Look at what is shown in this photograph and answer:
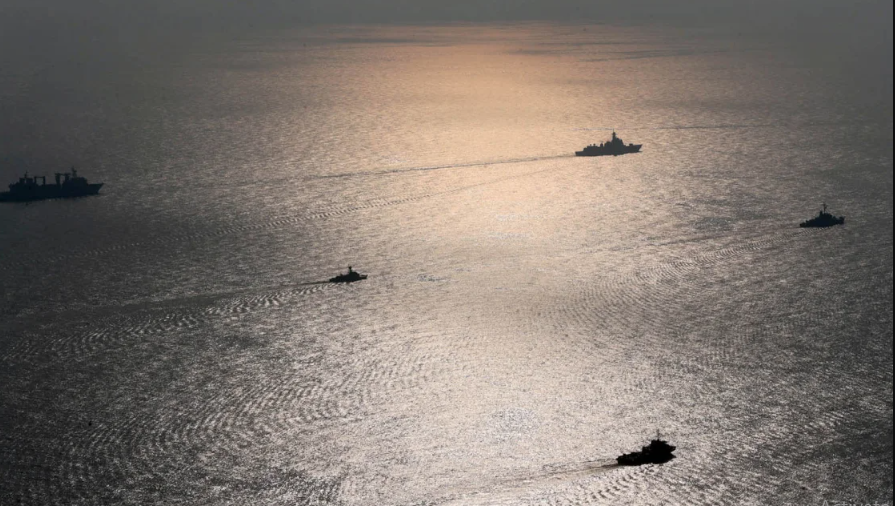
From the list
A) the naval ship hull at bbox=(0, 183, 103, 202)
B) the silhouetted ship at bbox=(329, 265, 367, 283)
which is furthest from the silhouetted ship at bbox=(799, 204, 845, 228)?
the naval ship hull at bbox=(0, 183, 103, 202)

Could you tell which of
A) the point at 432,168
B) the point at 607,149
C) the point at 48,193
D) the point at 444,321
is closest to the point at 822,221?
the point at 607,149

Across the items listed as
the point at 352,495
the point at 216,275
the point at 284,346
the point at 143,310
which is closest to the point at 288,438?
the point at 352,495

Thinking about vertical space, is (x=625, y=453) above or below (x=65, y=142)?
below

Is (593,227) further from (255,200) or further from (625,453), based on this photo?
(625,453)

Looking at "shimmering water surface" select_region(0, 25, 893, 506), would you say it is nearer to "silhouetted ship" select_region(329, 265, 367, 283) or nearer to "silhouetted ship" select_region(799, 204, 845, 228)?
"silhouetted ship" select_region(329, 265, 367, 283)

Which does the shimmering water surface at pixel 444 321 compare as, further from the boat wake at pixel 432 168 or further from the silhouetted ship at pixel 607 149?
the silhouetted ship at pixel 607 149

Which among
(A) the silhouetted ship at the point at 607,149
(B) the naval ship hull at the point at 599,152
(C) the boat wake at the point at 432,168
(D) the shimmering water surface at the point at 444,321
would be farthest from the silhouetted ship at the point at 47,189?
(A) the silhouetted ship at the point at 607,149
